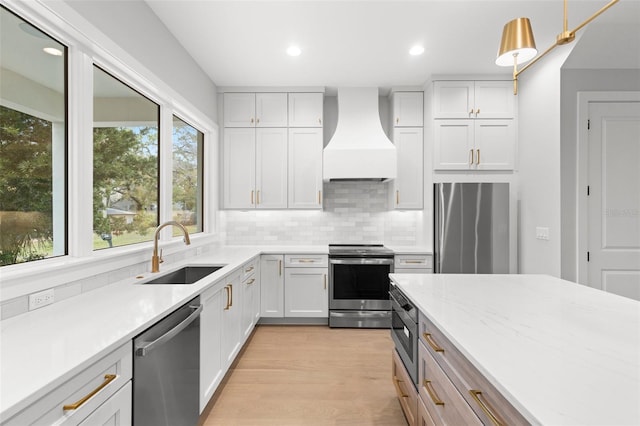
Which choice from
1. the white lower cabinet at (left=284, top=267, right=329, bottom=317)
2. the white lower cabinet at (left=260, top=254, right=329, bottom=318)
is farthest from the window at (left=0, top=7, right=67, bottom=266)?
the white lower cabinet at (left=284, top=267, right=329, bottom=317)

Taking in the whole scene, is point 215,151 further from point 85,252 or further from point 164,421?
point 164,421

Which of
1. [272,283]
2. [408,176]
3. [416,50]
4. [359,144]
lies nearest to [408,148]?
[408,176]

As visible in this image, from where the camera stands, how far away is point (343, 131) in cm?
395

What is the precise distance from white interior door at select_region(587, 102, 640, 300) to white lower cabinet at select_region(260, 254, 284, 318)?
309 cm

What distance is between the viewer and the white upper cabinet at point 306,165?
4004 mm

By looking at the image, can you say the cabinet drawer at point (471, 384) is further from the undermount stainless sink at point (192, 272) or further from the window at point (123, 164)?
the window at point (123, 164)

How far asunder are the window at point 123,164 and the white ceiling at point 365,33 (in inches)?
29.0

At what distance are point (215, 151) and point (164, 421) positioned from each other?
3.07 meters

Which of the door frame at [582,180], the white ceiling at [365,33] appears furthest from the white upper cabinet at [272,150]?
the door frame at [582,180]

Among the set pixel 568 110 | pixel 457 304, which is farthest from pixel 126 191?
pixel 568 110

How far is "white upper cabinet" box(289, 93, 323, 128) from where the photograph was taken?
3.99 meters

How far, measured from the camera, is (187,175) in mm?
3473

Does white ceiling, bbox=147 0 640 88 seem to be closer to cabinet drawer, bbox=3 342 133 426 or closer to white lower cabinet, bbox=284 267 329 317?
white lower cabinet, bbox=284 267 329 317

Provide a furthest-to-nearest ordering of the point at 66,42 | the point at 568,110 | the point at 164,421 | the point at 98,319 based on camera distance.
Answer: the point at 568,110 < the point at 66,42 < the point at 164,421 < the point at 98,319
